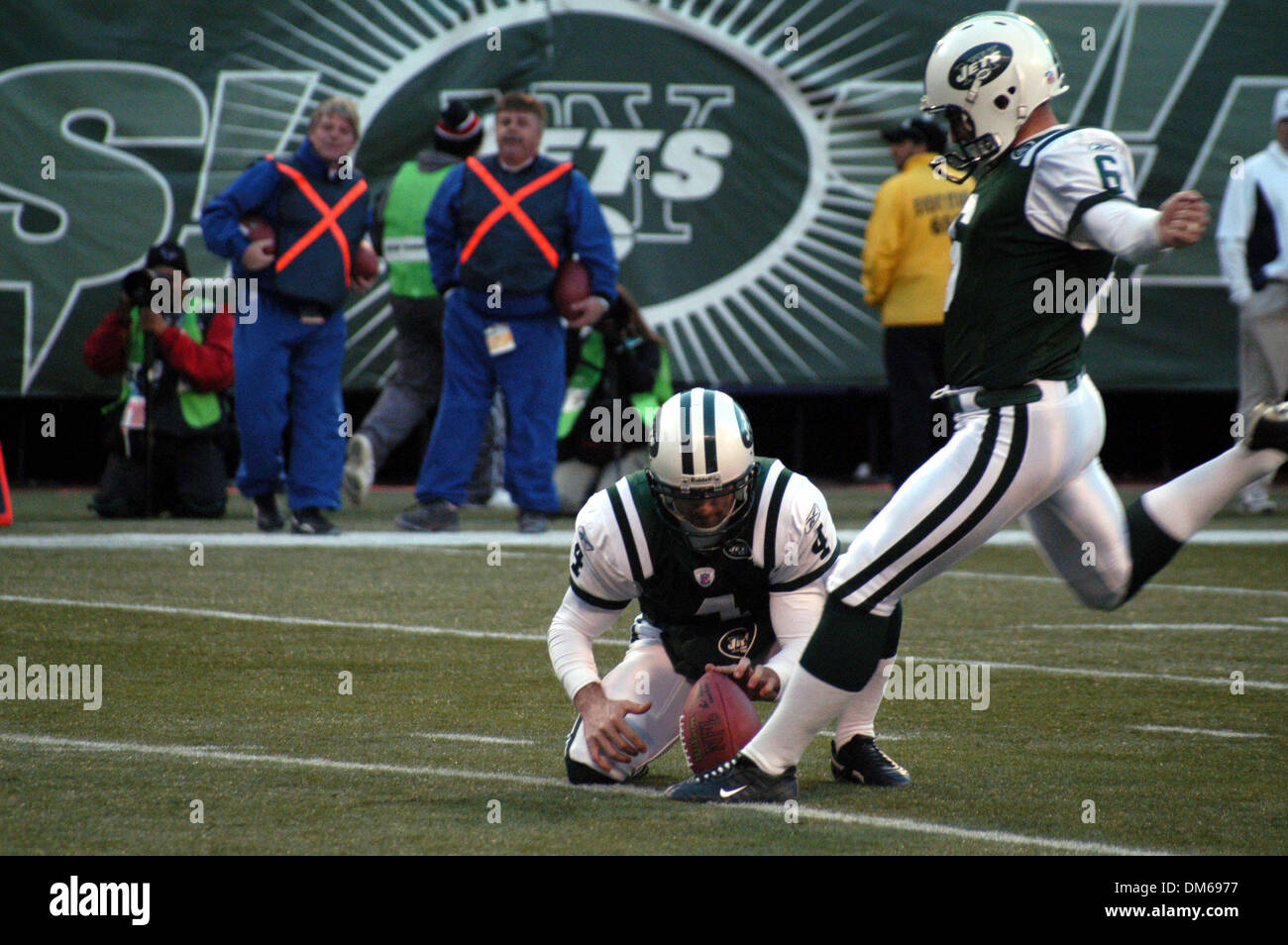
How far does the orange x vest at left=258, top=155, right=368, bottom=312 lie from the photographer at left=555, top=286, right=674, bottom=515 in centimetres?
190

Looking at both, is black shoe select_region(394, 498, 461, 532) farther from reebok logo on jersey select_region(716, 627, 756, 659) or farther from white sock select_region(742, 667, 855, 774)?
white sock select_region(742, 667, 855, 774)

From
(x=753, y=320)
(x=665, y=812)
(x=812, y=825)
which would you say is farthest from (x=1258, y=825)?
(x=753, y=320)

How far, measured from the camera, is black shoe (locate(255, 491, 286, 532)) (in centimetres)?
891

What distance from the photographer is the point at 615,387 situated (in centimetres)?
1034

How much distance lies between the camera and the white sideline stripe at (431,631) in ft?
17.4

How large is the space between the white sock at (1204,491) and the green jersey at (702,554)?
73 cm

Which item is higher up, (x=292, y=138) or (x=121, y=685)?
(x=292, y=138)

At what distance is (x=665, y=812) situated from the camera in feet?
11.9

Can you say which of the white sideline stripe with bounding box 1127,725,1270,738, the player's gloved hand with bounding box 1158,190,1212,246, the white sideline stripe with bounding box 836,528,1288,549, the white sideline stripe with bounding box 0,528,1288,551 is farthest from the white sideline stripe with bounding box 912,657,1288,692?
the white sideline stripe with bounding box 836,528,1288,549

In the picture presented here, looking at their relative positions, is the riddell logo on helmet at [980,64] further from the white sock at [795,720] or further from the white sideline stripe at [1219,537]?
the white sideline stripe at [1219,537]

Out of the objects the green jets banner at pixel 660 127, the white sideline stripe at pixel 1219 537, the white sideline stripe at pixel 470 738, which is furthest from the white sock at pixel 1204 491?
the green jets banner at pixel 660 127

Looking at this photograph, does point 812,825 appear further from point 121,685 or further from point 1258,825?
point 121,685
